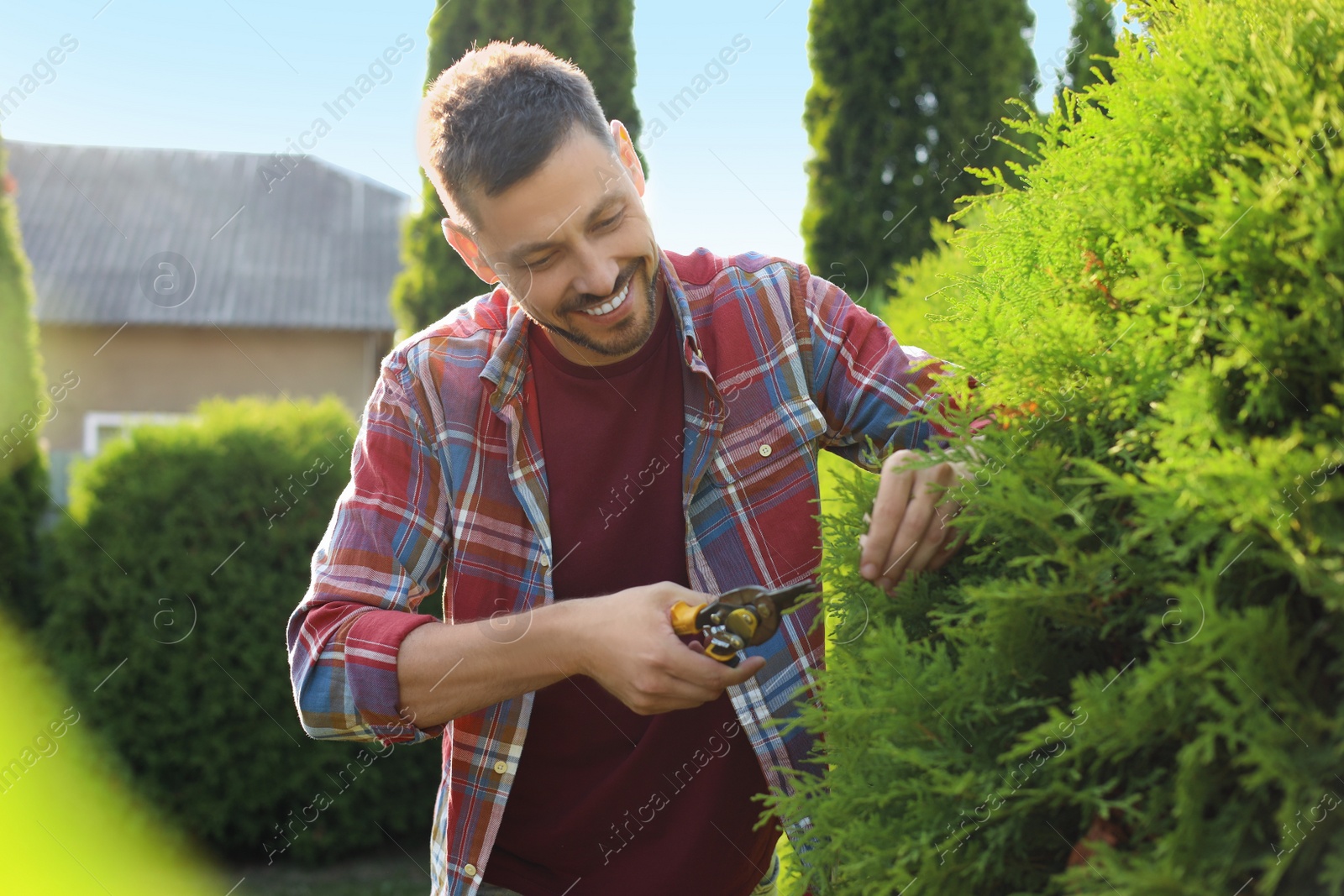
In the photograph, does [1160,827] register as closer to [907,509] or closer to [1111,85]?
[907,509]

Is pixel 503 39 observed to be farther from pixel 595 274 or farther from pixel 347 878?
pixel 595 274

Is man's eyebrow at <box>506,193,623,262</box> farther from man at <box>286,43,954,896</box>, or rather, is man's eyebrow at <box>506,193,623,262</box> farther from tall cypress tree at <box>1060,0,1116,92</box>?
tall cypress tree at <box>1060,0,1116,92</box>

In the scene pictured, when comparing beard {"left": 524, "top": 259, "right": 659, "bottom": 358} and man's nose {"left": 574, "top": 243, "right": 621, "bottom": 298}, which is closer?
man's nose {"left": 574, "top": 243, "right": 621, "bottom": 298}

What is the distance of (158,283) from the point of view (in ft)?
77.8

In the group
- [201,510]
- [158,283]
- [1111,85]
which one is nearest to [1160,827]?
[1111,85]

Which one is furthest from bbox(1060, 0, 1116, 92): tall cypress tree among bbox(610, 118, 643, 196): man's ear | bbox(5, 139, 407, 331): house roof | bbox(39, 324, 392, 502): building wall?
bbox(5, 139, 407, 331): house roof

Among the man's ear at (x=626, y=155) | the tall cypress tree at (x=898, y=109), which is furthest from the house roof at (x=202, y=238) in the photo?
the man's ear at (x=626, y=155)

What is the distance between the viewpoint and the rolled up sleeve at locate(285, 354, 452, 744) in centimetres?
221

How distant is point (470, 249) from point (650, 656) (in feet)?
4.62

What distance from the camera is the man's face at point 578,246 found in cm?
245

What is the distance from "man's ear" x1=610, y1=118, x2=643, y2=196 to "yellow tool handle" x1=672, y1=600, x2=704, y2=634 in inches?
50.0

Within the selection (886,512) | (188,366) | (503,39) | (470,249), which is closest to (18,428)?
(503,39)

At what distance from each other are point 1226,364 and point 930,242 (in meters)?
8.31

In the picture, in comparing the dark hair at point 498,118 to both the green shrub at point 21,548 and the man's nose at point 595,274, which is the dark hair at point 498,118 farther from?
the green shrub at point 21,548
